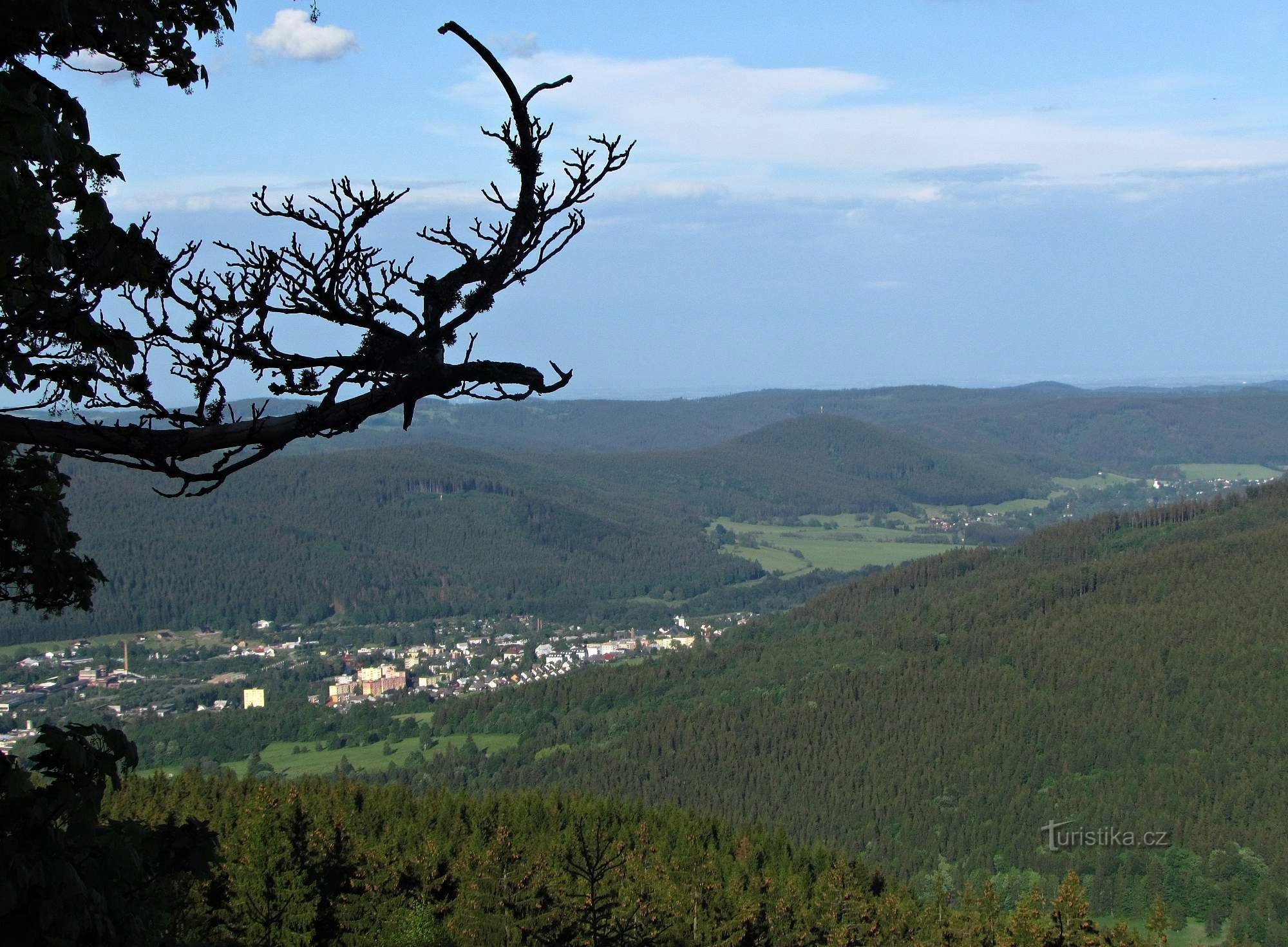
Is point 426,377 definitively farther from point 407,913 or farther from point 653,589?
point 653,589

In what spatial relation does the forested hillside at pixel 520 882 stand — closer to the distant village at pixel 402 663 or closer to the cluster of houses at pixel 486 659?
the distant village at pixel 402 663

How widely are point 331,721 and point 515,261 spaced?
74900 mm

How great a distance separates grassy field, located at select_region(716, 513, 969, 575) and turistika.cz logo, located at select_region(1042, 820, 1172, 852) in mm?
102687

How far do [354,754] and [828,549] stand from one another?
112310 millimetres

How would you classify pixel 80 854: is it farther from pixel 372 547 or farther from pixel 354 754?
pixel 372 547

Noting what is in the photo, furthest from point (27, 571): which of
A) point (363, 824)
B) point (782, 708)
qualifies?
point (782, 708)

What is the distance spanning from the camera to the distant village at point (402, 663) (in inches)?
3460

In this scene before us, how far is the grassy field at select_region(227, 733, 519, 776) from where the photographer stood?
66875 millimetres

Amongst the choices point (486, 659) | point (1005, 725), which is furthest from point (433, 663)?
point (1005, 725)

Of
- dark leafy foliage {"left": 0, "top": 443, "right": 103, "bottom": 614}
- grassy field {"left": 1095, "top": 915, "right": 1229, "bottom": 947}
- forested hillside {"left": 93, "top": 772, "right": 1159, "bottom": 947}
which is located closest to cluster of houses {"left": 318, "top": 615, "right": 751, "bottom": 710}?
grassy field {"left": 1095, "top": 915, "right": 1229, "bottom": 947}

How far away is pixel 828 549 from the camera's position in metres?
176

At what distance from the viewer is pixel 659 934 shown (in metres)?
25.0

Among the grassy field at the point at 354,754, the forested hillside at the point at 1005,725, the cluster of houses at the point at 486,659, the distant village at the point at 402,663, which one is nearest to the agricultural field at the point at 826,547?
the distant village at the point at 402,663

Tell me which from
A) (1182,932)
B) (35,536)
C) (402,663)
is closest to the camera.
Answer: (35,536)
